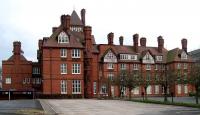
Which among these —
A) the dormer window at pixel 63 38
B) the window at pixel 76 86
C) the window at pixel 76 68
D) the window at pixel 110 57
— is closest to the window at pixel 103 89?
the window at pixel 110 57

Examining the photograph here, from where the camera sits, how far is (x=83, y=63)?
248 feet

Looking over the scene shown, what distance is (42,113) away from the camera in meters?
31.3

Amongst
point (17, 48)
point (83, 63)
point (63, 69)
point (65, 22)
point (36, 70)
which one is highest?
point (65, 22)

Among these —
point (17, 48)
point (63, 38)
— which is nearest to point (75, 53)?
point (63, 38)

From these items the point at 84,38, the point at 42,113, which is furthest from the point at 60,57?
the point at 42,113

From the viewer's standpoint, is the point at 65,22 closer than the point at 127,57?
Yes

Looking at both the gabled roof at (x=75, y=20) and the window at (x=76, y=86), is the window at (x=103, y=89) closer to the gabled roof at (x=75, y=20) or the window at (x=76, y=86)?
the window at (x=76, y=86)

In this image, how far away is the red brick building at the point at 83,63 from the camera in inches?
2881

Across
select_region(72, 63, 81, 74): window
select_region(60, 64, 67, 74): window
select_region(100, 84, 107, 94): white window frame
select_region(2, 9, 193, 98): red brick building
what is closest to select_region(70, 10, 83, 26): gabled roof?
select_region(2, 9, 193, 98): red brick building

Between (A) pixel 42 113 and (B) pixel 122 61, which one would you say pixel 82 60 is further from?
(A) pixel 42 113

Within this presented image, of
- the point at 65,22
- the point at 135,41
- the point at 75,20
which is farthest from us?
the point at 75,20

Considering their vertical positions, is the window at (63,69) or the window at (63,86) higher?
the window at (63,69)

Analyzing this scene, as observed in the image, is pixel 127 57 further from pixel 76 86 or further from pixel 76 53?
pixel 76 86

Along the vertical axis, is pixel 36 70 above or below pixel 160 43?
below
